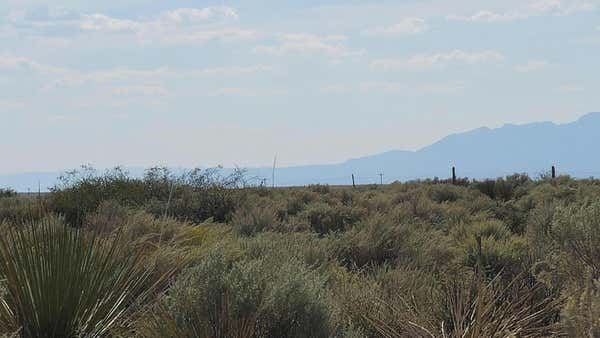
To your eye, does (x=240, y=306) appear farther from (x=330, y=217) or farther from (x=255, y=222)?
(x=330, y=217)

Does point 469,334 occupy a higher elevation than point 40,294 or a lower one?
lower

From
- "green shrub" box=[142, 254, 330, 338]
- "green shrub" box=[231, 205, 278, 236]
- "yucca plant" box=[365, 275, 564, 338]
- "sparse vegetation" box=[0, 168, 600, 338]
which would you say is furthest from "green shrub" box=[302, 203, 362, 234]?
"green shrub" box=[142, 254, 330, 338]

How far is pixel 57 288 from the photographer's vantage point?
19.7ft

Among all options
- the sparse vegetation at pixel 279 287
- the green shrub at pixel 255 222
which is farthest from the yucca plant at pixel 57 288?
the green shrub at pixel 255 222

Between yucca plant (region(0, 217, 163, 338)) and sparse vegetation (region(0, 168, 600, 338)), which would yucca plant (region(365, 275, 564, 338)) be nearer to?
sparse vegetation (region(0, 168, 600, 338))

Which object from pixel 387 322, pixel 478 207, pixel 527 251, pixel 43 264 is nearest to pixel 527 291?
pixel 387 322

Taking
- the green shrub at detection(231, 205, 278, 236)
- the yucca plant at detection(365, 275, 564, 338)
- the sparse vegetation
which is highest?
the green shrub at detection(231, 205, 278, 236)

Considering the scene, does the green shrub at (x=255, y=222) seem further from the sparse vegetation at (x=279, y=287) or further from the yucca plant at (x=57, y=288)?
the yucca plant at (x=57, y=288)

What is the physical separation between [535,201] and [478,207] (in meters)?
1.72

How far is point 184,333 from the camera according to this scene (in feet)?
18.1

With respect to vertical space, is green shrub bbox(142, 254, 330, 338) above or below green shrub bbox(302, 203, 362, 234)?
below

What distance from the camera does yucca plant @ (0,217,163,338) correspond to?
599cm

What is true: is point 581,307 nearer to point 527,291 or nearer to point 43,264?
point 527,291

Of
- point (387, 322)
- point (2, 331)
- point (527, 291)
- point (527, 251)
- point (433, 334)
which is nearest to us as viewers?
point (2, 331)
